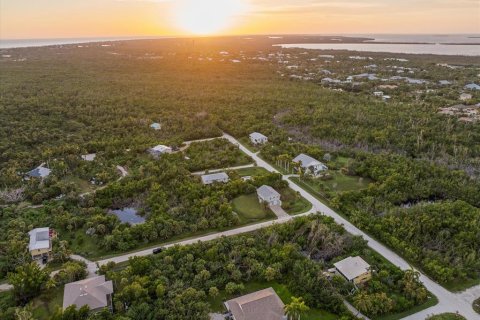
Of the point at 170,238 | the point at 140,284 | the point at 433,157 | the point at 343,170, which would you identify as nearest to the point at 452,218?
the point at 343,170

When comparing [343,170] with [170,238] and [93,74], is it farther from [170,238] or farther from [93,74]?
[93,74]

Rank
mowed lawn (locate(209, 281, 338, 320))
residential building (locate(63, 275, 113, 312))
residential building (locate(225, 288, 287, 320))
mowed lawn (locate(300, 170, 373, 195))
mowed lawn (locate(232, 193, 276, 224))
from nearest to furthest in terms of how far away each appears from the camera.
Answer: residential building (locate(225, 288, 287, 320)) → residential building (locate(63, 275, 113, 312)) → mowed lawn (locate(209, 281, 338, 320)) → mowed lawn (locate(232, 193, 276, 224)) → mowed lawn (locate(300, 170, 373, 195))

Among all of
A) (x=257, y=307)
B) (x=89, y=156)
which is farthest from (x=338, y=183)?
(x=89, y=156)

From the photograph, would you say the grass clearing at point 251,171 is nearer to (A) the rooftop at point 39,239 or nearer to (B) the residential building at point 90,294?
(A) the rooftop at point 39,239

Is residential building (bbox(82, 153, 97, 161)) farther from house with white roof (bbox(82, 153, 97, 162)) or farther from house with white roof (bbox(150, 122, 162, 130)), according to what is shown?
house with white roof (bbox(150, 122, 162, 130))

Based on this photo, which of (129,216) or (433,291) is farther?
(129,216)

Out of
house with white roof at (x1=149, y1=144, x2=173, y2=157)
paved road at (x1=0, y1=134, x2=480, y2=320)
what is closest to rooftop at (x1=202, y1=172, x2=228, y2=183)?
paved road at (x1=0, y1=134, x2=480, y2=320)

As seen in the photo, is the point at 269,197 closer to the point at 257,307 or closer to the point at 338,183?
the point at 338,183
